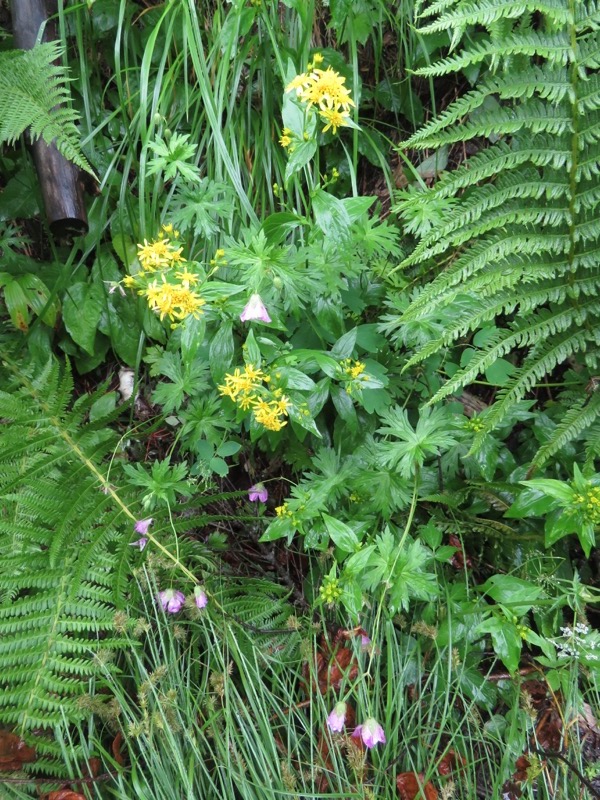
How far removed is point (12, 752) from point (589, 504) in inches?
57.8

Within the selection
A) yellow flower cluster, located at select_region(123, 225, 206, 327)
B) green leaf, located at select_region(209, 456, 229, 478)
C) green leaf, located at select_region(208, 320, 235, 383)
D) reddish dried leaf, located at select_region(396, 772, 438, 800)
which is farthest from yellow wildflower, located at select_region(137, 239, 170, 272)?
reddish dried leaf, located at select_region(396, 772, 438, 800)

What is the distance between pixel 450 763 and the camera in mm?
1508

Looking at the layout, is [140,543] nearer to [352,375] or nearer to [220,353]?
[220,353]

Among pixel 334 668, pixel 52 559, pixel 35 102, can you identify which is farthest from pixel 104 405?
pixel 334 668

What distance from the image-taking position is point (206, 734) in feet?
5.21

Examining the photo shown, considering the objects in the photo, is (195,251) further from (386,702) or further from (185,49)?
(386,702)

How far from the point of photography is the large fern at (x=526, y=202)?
1457 mm

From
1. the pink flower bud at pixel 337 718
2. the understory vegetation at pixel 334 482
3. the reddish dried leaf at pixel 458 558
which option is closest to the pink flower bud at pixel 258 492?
the understory vegetation at pixel 334 482

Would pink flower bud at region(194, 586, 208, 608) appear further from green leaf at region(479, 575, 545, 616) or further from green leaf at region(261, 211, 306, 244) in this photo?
green leaf at region(261, 211, 306, 244)

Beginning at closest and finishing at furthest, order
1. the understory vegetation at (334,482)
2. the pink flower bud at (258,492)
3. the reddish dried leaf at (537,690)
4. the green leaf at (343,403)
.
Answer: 1. the understory vegetation at (334,482)
2. the reddish dried leaf at (537,690)
3. the green leaf at (343,403)
4. the pink flower bud at (258,492)

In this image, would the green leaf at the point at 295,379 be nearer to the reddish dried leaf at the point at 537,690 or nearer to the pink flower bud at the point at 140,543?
the pink flower bud at the point at 140,543

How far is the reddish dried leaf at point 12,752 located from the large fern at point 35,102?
1494mm

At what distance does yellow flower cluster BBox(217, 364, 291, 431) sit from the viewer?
150 centimetres

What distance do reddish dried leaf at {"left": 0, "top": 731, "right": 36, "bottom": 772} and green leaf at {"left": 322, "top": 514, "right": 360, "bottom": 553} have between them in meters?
0.89
